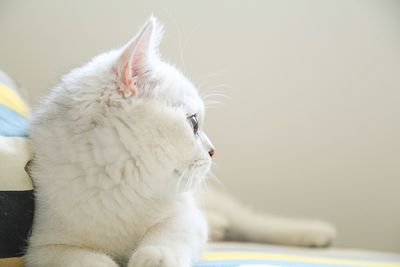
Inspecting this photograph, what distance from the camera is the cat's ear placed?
864 mm

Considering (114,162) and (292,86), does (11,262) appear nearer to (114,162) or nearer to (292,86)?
(114,162)

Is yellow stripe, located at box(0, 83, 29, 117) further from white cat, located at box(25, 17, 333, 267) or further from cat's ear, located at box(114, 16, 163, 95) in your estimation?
cat's ear, located at box(114, 16, 163, 95)

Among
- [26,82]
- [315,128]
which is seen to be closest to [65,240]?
[26,82]

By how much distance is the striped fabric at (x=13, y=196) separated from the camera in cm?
88

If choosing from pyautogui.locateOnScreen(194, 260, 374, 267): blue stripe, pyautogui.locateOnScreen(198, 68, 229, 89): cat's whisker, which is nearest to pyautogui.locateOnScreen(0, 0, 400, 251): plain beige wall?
pyautogui.locateOnScreen(198, 68, 229, 89): cat's whisker

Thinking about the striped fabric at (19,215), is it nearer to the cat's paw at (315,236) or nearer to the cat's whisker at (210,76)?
the cat's paw at (315,236)

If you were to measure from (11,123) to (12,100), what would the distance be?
0.11m

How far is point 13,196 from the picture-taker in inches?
34.8

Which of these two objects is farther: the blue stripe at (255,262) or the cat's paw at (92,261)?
the blue stripe at (255,262)

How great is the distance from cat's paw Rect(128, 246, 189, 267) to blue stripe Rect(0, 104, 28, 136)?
382 mm

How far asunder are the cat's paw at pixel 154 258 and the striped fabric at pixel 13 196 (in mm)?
254

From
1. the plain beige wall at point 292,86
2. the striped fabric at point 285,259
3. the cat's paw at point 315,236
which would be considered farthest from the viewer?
the plain beige wall at point 292,86

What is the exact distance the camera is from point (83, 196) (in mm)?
904

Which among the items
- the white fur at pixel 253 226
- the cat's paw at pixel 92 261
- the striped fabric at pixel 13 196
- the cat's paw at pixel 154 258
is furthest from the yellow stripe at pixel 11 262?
the white fur at pixel 253 226
